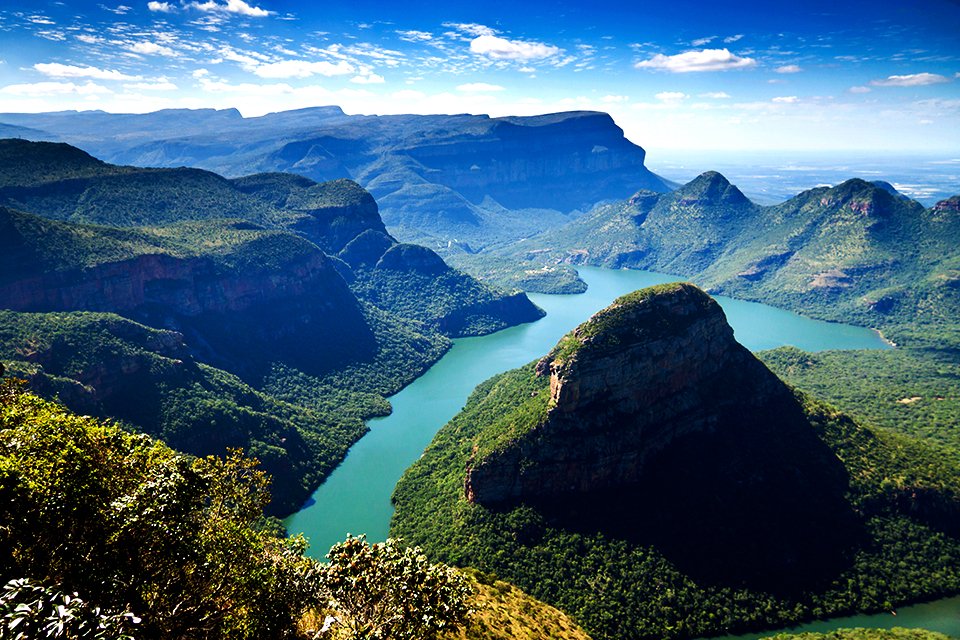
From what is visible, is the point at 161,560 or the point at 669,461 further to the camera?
the point at 669,461

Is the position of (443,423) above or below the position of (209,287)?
below

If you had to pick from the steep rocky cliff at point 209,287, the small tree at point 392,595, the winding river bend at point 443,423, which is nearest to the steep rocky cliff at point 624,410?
the winding river bend at point 443,423

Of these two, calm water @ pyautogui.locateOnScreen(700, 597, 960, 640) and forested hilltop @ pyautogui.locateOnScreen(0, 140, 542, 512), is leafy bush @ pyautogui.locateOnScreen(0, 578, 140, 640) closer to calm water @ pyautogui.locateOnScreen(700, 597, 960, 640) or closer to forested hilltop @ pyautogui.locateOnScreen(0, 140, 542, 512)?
calm water @ pyautogui.locateOnScreen(700, 597, 960, 640)

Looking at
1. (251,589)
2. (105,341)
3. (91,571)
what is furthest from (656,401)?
(105,341)

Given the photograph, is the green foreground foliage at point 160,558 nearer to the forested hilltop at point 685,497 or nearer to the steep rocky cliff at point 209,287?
the forested hilltop at point 685,497

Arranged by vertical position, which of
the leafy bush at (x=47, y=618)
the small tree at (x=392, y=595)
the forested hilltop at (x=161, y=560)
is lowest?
the small tree at (x=392, y=595)

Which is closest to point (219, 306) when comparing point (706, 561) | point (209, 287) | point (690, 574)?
point (209, 287)

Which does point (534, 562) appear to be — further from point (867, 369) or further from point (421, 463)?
point (867, 369)

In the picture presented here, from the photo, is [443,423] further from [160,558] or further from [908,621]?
[160,558]
